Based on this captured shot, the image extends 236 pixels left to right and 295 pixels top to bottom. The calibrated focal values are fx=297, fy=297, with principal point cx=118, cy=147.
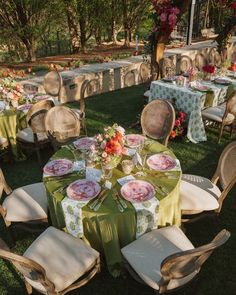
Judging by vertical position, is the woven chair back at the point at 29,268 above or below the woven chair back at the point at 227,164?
below

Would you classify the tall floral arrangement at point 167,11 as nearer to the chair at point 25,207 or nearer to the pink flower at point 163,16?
the pink flower at point 163,16

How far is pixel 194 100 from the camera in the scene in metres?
5.95

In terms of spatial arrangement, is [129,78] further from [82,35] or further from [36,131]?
[36,131]

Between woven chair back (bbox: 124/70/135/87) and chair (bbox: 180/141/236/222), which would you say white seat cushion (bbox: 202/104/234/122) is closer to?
chair (bbox: 180/141/236/222)

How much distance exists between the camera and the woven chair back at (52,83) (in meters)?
7.35

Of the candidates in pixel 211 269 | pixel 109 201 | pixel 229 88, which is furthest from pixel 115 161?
pixel 229 88

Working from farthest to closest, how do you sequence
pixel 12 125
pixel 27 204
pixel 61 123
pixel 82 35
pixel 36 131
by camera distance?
pixel 82 35
pixel 12 125
pixel 36 131
pixel 61 123
pixel 27 204

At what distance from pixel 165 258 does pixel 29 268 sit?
116 centimetres

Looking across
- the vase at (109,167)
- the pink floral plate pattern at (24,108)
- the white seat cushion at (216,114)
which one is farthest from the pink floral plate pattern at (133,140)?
the pink floral plate pattern at (24,108)

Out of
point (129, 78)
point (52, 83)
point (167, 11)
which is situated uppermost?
point (167, 11)

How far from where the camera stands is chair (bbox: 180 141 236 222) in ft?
11.7

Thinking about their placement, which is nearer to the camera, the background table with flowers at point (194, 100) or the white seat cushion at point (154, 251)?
the white seat cushion at point (154, 251)

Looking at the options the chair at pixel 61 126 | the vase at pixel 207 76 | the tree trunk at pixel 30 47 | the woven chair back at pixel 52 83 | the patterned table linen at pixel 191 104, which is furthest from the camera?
the tree trunk at pixel 30 47

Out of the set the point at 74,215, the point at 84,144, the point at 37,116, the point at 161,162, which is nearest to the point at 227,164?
the point at 161,162
